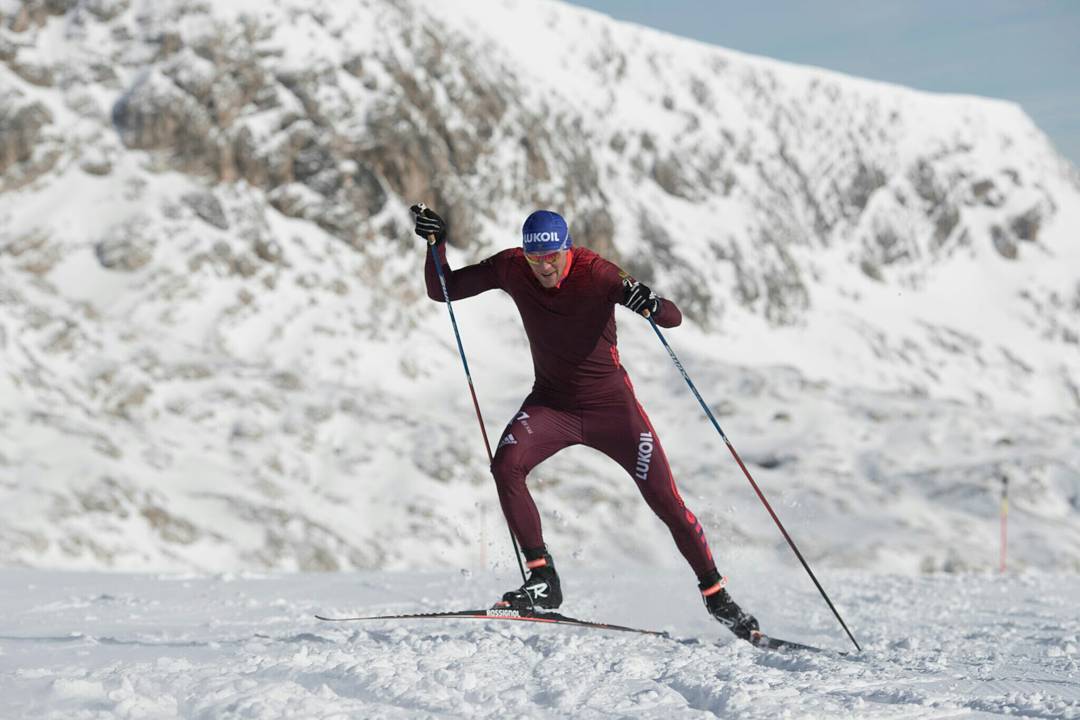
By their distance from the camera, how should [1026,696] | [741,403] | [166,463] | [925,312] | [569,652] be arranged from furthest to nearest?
[925,312] → [741,403] → [166,463] → [569,652] → [1026,696]

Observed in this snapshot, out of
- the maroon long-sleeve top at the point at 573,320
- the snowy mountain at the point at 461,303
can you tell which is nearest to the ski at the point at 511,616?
the maroon long-sleeve top at the point at 573,320

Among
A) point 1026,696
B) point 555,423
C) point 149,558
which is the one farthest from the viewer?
point 149,558

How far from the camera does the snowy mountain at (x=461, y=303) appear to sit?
30.2 meters

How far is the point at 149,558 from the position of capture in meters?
23.7

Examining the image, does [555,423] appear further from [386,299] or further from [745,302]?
[745,302]

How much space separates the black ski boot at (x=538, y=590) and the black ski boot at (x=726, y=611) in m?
0.97

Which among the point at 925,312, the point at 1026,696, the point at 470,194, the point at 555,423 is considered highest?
the point at 470,194

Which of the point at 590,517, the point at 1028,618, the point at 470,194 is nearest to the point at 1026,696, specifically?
the point at 1028,618

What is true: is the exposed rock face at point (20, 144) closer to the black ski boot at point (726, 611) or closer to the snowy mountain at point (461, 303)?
the snowy mountain at point (461, 303)

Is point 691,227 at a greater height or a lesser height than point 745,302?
greater

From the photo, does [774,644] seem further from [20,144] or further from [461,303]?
[20,144]

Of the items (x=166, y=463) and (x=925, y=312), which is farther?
(x=925, y=312)

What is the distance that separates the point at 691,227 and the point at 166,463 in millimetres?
72779

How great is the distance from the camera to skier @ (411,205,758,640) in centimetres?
613
